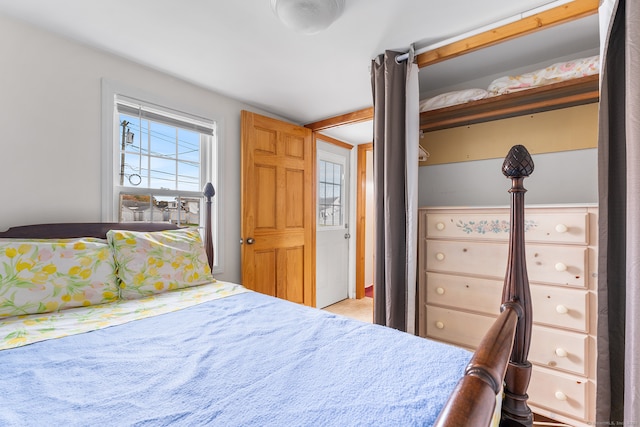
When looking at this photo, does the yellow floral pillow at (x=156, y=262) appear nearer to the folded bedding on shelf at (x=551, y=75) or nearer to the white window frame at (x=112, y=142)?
the white window frame at (x=112, y=142)

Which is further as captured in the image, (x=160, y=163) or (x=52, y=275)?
(x=160, y=163)

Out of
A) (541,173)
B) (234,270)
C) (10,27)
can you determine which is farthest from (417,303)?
(10,27)

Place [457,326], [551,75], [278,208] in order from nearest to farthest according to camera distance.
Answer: [551,75], [457,326], [278,208]

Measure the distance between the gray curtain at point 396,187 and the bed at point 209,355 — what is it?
0.91m

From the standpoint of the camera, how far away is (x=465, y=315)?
1908mm

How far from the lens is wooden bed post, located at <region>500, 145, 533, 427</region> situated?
0.91m

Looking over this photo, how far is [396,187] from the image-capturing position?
82.8 inches

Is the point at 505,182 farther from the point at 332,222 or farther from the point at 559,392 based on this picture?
the point at 332,222

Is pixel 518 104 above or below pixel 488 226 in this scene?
above

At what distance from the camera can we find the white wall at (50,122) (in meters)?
1.65

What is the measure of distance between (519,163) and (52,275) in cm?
216

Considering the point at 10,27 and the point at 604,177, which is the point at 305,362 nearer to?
the point at 604,177

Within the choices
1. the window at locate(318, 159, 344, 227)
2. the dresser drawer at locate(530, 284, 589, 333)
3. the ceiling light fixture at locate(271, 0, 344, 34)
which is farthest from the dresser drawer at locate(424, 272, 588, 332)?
the window at locate(318, 159, 344, 227)

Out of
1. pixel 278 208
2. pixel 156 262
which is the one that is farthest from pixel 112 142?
pixel 278 208
